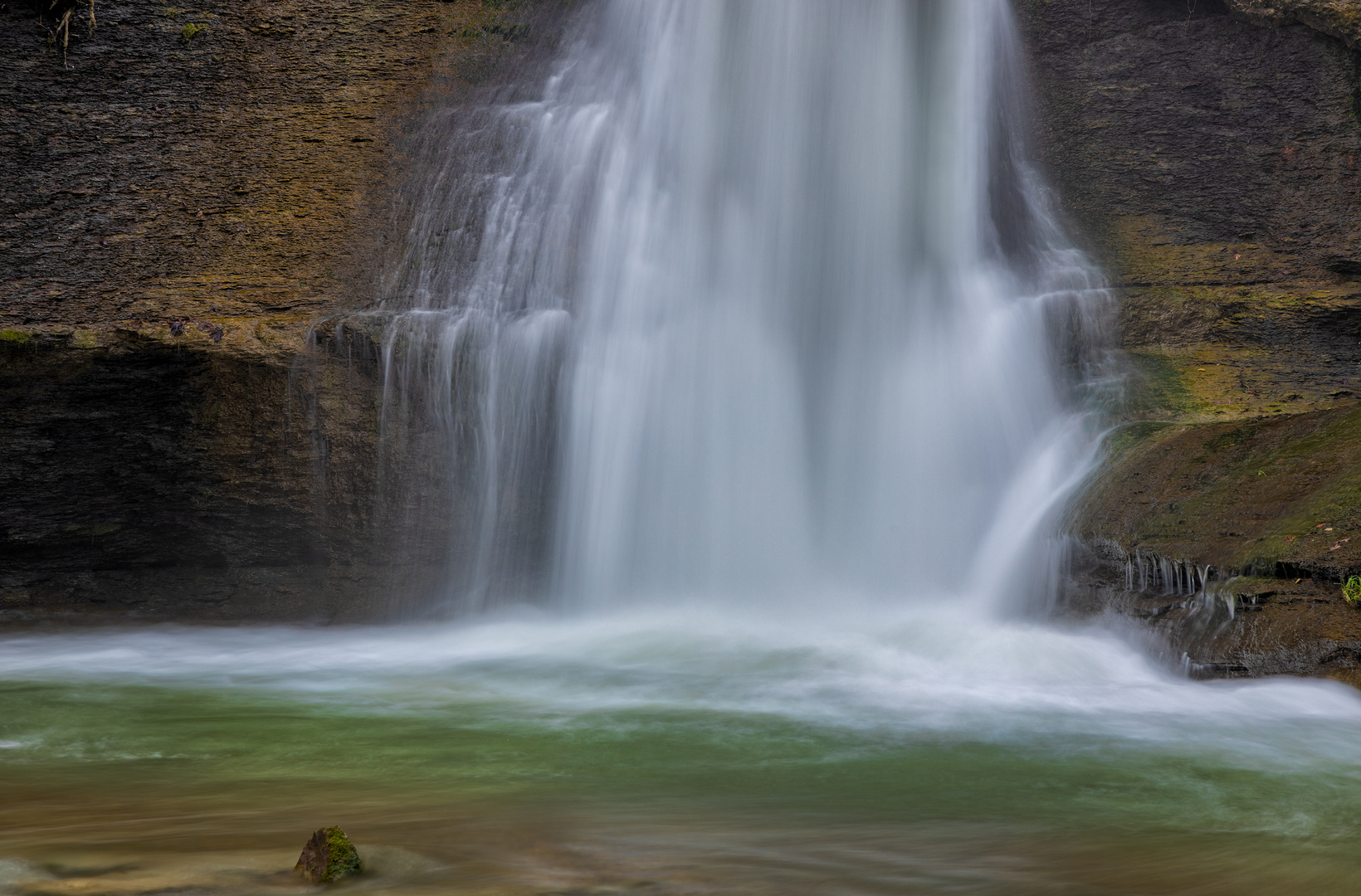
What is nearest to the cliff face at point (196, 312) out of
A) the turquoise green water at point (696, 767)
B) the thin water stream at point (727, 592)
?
the thin water stream at point (727, 592)

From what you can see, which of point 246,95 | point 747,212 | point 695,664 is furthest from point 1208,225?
point 246,95

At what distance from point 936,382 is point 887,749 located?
5.00m

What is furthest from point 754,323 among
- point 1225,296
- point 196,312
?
point 196,312

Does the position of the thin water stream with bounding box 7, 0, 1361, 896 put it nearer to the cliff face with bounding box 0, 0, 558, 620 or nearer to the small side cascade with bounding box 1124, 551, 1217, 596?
the small side cascade with bounding box 1124, 551, 1217, 596

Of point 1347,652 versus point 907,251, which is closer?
point 1347,652

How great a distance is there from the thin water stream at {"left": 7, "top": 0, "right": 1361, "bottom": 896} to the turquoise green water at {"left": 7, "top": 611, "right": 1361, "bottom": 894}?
27mm

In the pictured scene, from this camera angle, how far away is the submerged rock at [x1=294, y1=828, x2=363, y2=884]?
2.46m

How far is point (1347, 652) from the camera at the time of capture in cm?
509

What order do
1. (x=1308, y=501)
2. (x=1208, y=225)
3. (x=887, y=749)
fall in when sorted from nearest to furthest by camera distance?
(x=887, y=749), (x=1308, y=501), (x=1208, y=225)

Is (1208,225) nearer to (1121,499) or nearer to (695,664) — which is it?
(1121,499)

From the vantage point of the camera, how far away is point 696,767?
4199 mm

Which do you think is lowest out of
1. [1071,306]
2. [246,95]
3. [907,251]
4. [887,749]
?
[887,749]

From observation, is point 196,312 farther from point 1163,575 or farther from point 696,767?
point 1163,575

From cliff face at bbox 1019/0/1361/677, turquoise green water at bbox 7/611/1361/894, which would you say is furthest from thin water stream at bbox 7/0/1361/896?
cliff face at bbox 1019/0/1361/677
